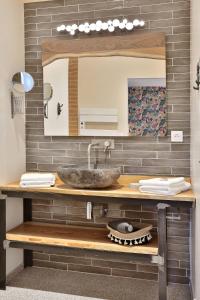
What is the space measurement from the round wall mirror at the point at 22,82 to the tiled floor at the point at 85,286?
1711 millimetres

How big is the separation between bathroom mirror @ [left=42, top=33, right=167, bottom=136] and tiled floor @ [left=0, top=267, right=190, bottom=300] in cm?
132

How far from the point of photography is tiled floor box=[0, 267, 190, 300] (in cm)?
268

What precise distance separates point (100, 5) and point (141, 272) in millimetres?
2450

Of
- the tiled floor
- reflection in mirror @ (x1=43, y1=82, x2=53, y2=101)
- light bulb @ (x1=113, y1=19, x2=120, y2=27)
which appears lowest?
the tiled floor

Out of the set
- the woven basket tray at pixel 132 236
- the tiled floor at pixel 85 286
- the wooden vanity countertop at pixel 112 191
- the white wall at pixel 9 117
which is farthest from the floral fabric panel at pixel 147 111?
the tiled floor at pixel 85 286

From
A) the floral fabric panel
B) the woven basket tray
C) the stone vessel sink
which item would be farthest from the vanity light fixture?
the woven basket tray

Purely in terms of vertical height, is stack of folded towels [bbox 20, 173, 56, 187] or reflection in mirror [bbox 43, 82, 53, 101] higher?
reflection in mirror [bbox 43, 82, 53, 101]

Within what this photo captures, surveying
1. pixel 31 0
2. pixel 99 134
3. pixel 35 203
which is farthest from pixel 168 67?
pixel 35 203

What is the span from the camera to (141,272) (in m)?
2.97

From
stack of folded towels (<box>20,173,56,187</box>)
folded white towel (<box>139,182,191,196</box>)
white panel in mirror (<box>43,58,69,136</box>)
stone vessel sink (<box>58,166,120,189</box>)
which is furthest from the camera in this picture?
white panel in mirror (<box>43,58,69,136</box>)

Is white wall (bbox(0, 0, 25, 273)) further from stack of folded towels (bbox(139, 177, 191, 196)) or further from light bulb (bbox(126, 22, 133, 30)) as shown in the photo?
stack of folded towels (bbox(139, 177, 191, 196))

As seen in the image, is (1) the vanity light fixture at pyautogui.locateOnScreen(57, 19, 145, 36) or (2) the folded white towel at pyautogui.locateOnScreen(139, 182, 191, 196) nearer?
(2) the folded white towel at pyautogui.locateOnScreen(139, 182, 191, 196)

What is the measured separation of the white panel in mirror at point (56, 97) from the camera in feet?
10.1

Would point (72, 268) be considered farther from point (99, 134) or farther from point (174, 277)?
point (99, 134)
